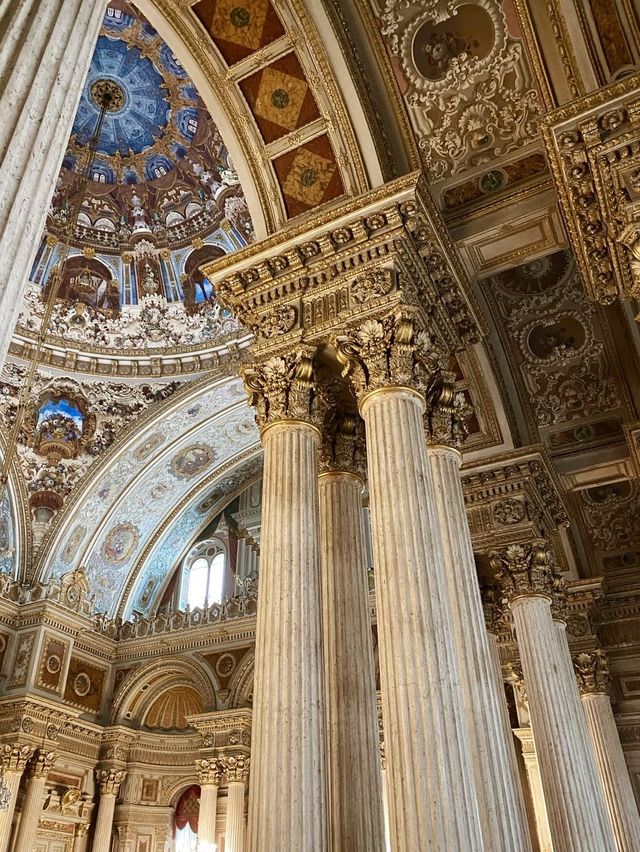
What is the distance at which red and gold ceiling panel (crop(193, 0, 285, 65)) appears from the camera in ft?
27.5

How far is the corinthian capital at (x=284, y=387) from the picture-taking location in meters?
7.61

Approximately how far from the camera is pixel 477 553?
38.5 feet

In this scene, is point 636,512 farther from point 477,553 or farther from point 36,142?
point 36,142

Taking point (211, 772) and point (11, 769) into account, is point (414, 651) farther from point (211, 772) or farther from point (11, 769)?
point (11, 769)

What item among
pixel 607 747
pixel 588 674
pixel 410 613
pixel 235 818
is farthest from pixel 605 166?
pixel 235 818

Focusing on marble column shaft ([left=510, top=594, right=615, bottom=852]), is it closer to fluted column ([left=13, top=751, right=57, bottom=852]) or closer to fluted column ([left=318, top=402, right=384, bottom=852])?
fluted column ([left=318, top=402, right=384, bottom=852])

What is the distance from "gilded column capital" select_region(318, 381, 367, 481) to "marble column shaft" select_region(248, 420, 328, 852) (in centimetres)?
88

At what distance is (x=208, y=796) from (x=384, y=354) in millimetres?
13726

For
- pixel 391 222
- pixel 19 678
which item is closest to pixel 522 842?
pixel 391 222

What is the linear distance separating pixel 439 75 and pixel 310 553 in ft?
19.2

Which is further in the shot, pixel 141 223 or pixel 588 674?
pixel 141 223

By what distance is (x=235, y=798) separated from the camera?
1667 cm

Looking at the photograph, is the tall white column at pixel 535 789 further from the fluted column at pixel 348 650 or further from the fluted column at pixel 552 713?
the fluted column at pixel 348 650

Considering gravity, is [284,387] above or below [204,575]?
below
